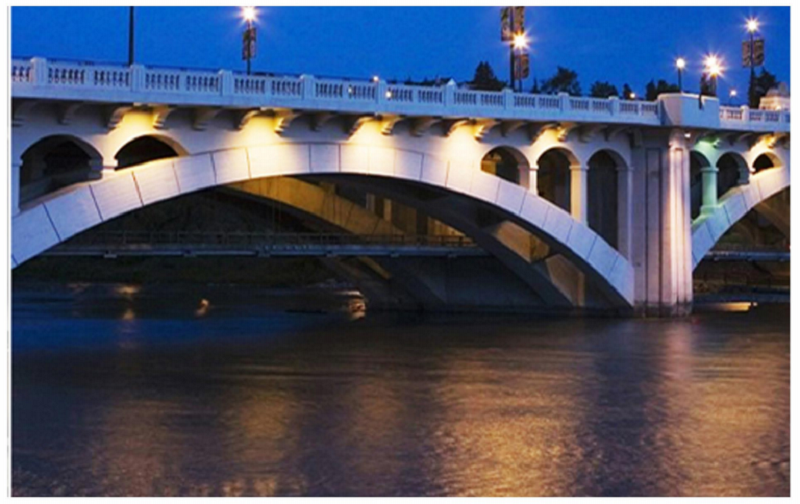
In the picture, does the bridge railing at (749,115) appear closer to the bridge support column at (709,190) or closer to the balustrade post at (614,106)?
the bridge support column at (709,190)

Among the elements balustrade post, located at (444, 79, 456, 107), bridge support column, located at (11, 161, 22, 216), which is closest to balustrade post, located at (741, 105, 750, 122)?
balustrade post, located at (444, 79, 456, 107)

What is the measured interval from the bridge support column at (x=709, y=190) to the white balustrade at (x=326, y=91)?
2471 mm

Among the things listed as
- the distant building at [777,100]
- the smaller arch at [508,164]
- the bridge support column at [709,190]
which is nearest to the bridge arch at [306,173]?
the smaller arch at [508,164]

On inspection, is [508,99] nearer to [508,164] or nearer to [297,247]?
[297,247]

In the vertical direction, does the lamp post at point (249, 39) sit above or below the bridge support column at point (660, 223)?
above

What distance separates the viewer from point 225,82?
120 ft

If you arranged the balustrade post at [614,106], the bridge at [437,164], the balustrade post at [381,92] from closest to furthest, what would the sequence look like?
1. the bridge at [437,164]
2. the balustrade post at [381,92]
3. the balustrade post at [614,106]

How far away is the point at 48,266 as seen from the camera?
9838 centimetres

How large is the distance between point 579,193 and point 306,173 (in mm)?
11958

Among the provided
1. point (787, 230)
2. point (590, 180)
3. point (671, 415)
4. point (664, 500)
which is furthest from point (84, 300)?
point (664, 500)

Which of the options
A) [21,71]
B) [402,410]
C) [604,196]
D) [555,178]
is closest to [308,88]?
[21,71]

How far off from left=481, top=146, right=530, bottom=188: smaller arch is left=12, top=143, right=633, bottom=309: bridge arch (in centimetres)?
104

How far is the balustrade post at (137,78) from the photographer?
34656mm

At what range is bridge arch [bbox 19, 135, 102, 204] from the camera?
35.6m
